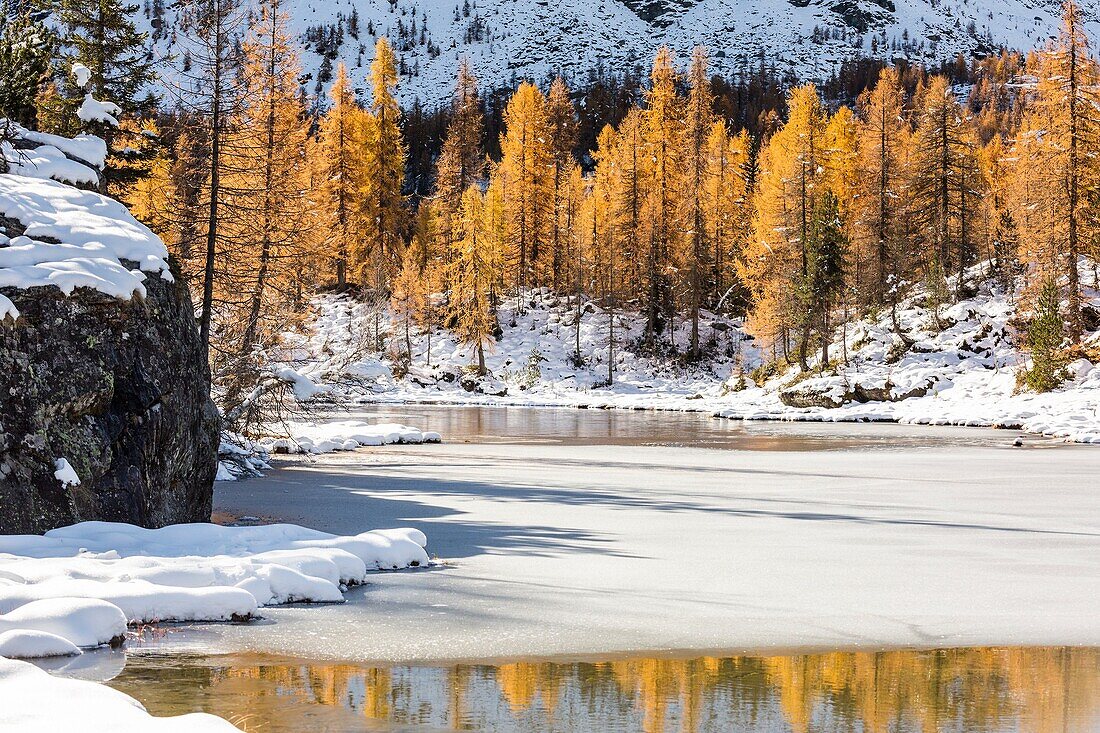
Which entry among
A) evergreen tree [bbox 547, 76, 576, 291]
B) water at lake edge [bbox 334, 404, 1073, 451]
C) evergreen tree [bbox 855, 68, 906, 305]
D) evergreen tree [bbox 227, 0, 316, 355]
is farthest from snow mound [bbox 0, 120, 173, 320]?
evergreen tree [bbox 547, 76, 576, 291]

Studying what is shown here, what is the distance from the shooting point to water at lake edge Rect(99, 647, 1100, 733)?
5285 millimetres

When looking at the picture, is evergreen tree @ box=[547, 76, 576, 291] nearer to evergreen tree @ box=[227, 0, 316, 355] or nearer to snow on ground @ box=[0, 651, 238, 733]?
evergreen tree @ box=[227, 0, 316, 355]

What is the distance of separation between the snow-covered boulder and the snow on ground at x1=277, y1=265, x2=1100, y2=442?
40.0 ft

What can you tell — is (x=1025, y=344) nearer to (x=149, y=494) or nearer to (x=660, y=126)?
(x=660, y=126)

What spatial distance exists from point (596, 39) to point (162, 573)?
181035 mm

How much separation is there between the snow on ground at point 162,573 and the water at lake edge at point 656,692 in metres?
0.72

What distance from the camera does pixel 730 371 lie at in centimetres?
5622

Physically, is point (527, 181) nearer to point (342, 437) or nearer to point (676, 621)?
point (342, 437)

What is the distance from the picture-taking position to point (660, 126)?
63250 mm

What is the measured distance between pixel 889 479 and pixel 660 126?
157ft

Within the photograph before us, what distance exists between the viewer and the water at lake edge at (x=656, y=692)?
208 inches

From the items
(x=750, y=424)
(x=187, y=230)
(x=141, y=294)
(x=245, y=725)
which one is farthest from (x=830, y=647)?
(x=750, y=424)

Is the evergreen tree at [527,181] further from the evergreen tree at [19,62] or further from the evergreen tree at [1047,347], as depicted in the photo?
the evergreen tree at [19,62]

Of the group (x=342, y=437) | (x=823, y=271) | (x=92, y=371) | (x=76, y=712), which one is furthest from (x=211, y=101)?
(x=823, y=271)
